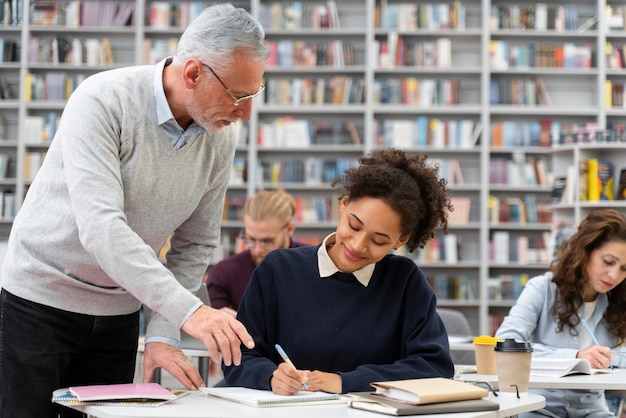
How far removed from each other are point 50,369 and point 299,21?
18.5 ft

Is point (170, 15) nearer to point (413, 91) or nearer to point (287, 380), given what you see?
point (413, 91)

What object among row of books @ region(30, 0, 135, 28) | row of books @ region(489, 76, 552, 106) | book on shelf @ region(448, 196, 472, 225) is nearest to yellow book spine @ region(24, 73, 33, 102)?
row of books @ region(30, 0, 135, 28)

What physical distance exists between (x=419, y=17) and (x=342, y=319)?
5.48 m

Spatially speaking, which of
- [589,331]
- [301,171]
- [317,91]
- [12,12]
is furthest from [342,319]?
[12,12]

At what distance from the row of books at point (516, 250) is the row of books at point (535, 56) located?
4.62 feet

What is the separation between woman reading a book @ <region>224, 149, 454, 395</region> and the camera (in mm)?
1936

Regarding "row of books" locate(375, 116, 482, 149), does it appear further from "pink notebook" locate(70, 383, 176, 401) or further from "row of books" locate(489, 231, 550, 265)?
"pink notebook" locate(70, 383, 176, 401)

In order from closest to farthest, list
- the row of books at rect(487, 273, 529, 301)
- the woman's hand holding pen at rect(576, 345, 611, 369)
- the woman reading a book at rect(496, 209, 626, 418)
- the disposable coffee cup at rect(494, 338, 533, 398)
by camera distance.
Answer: the disposable coffee cup at rect(494, 338, 533, 398)
the woman's hand holding pen at rect(576, 345, 611, 369)
the woman reading a book at rect(496, 209, 626, 418)
the row of books at rect(487, 273, 529, 301)

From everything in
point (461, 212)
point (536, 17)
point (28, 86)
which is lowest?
point (461, 212)

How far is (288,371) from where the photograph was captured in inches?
66.5

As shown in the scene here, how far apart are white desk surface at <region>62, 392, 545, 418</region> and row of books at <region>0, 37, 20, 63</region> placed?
605 cm

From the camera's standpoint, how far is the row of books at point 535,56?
6.99 metres

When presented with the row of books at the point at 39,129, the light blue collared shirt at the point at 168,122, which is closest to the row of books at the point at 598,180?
the light blue collared shirt at the point at 168,122

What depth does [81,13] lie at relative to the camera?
7.12 metres
